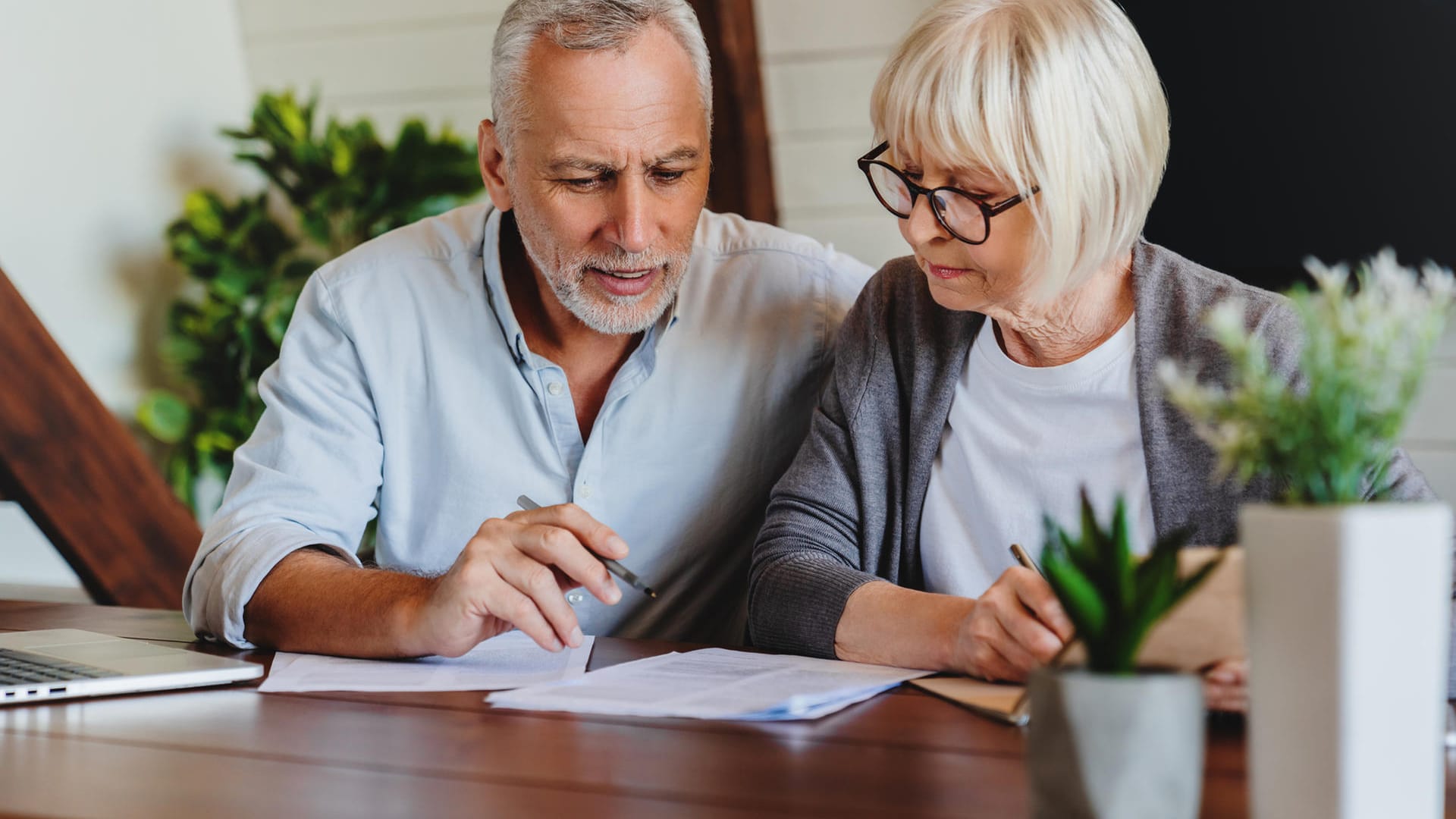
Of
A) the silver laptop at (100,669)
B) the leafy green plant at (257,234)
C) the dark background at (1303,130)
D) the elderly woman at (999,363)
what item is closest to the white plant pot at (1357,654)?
the elderly woman at (999,363)

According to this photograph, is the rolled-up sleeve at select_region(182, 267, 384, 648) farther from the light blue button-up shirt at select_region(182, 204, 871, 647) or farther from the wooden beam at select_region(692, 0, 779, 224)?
the wooden beam at select_region(692, 0, 779, 224)

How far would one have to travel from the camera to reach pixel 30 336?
250 cm

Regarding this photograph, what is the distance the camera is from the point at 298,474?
1.72m

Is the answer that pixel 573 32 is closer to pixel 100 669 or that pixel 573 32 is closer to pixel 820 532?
pixel 820 532

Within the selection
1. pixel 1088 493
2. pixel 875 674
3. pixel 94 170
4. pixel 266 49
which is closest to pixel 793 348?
pixel 1088 493

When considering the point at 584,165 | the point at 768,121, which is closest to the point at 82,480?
the point at 584,165

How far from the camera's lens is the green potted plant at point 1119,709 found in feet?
2.34

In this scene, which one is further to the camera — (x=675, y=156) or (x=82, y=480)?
(x=82, y=480)

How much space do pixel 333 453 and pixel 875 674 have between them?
0.83 metres

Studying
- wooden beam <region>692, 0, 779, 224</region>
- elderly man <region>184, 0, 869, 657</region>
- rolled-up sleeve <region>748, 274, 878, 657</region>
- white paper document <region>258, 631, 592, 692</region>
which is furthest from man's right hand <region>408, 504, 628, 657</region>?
wooden beam <region>692, 0, 779, 224</region>

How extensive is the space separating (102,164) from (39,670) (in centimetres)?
230

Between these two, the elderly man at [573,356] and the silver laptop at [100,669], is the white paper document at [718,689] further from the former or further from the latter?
the elderly man at [573,356]

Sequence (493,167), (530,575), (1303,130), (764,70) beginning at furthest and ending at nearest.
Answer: (764,70) < (1303,130) < (493,167) < (530,575)

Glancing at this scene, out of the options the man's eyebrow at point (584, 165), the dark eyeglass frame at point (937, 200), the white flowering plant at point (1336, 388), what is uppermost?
the man's eyebrow at point (584, 165)
